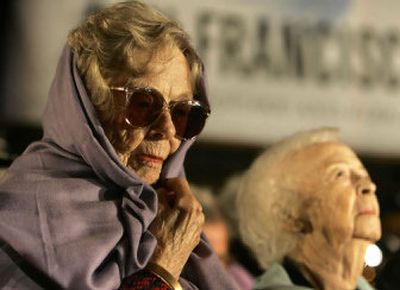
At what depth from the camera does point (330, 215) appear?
305 cm

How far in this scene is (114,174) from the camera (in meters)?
2.25

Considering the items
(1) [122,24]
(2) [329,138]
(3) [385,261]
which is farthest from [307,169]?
(1) [122,24]

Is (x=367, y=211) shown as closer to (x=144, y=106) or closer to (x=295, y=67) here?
(x=144, y=106)

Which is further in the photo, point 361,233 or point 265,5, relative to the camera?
point 265,5

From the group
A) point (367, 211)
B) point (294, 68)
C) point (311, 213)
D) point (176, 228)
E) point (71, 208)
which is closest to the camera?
point (71, 208)

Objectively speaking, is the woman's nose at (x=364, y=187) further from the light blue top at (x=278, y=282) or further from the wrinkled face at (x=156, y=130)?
the wrinkled face at (x=156, y=130)

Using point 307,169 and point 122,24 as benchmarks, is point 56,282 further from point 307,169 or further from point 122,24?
point 307,169

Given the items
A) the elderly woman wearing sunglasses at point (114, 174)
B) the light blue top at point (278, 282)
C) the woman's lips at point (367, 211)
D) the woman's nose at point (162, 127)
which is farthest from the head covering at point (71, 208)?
the woman's lips at point (367, 211)

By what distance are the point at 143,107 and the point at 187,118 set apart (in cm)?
14

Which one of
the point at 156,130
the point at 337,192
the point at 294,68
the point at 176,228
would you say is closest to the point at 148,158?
the point at 156,130

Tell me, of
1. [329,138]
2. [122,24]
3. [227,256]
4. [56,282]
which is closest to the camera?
[56,282]

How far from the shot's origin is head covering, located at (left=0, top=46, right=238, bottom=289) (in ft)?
7.03

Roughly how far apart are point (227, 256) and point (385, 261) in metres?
1.41

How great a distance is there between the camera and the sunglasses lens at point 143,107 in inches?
90.2
